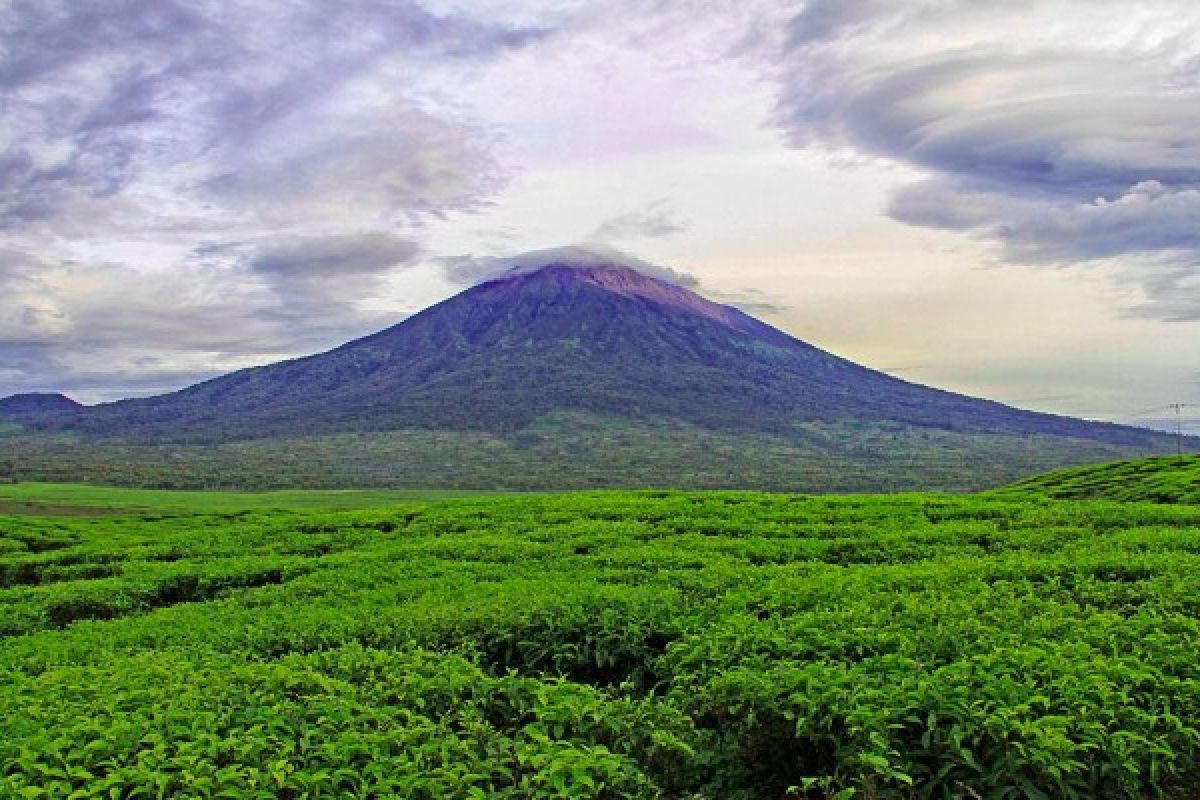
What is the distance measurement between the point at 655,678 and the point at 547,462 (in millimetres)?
159680

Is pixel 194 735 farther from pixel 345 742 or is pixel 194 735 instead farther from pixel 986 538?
pixel 986 538

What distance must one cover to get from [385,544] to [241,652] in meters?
10.0

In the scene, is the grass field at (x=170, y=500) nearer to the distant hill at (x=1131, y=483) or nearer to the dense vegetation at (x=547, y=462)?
the dense vegetation at (x=547, y=462)

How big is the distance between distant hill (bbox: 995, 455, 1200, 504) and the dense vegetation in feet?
275

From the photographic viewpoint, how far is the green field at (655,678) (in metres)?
5.25

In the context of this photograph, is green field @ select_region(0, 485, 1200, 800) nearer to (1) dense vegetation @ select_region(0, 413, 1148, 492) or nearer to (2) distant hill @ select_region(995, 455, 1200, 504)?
(2) distant hill @ select_region(995, 455, 1200, 504)

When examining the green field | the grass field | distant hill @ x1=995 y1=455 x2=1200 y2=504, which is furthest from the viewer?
the grass field

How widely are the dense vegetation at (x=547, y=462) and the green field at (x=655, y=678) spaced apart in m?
109

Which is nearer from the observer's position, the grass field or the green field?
the green field

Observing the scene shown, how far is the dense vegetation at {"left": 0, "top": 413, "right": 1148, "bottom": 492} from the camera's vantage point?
128m

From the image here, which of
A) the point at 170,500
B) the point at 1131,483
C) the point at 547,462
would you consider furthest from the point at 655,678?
the point at 547,462

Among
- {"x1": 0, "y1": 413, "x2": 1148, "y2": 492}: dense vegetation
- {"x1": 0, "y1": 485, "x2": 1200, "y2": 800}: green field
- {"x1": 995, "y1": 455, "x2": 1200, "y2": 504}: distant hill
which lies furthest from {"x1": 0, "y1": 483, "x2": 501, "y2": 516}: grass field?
{"x1": 0, "y1": 485, "x2": 1200, "y2": 800}: green field

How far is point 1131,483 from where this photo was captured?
104 ft

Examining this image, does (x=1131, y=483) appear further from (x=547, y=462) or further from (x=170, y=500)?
(x=547, y=462)
